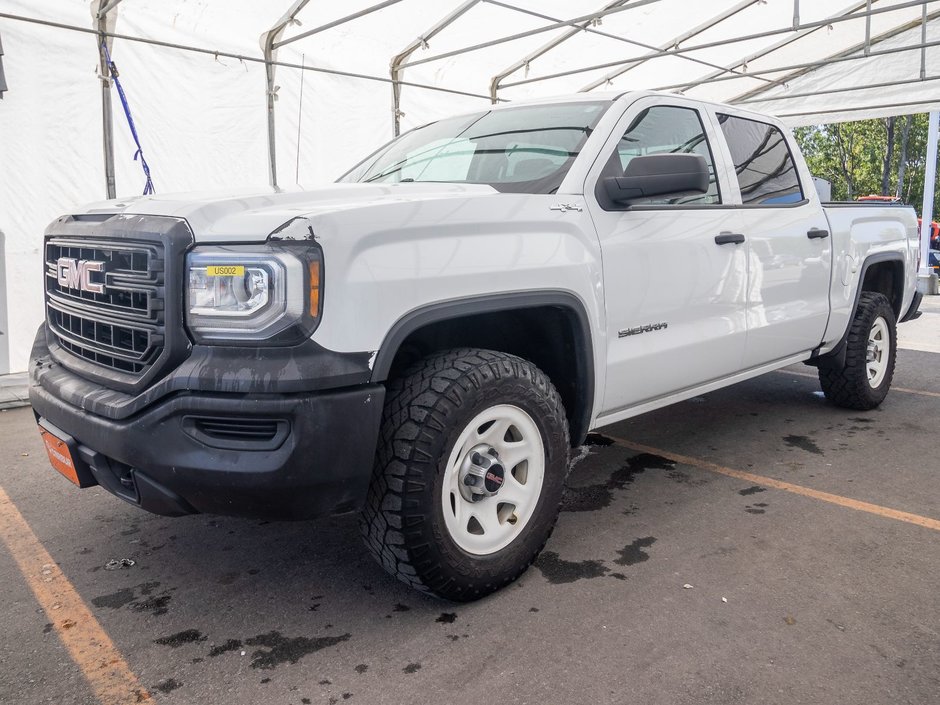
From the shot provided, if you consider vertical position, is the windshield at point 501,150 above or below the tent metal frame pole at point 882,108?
below

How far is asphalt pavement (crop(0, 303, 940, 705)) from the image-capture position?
2168 mm

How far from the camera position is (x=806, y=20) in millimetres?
11086

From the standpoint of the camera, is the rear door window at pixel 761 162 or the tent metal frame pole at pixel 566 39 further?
the tent metal frame pole at pixel 566 39

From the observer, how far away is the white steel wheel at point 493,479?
2.51m

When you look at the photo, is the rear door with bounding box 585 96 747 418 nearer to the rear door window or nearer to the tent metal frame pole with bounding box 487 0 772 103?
the rear door window

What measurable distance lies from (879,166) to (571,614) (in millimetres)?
47692

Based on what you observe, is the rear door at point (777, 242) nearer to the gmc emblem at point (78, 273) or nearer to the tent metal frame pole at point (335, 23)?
the gmc emblem at point (78, 273)

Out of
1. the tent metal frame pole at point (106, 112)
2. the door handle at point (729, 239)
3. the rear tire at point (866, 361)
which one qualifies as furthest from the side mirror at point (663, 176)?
the tent metal frame pole at point (106, 112)

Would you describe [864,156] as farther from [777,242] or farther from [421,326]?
[421,326]

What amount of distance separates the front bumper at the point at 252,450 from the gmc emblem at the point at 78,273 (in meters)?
0.50

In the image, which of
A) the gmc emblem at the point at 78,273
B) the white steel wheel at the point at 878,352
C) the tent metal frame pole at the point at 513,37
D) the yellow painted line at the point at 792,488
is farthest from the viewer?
the tent metal frame pole at the point at 513,37

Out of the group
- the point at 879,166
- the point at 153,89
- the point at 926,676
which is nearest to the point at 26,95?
the point at 153,89

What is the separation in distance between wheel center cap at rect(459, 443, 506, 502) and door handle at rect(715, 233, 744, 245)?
5.38 feet

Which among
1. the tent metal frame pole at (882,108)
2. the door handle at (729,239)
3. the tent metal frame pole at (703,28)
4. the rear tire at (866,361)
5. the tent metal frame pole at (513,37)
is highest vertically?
the tent metal frame pole at (703,28)
